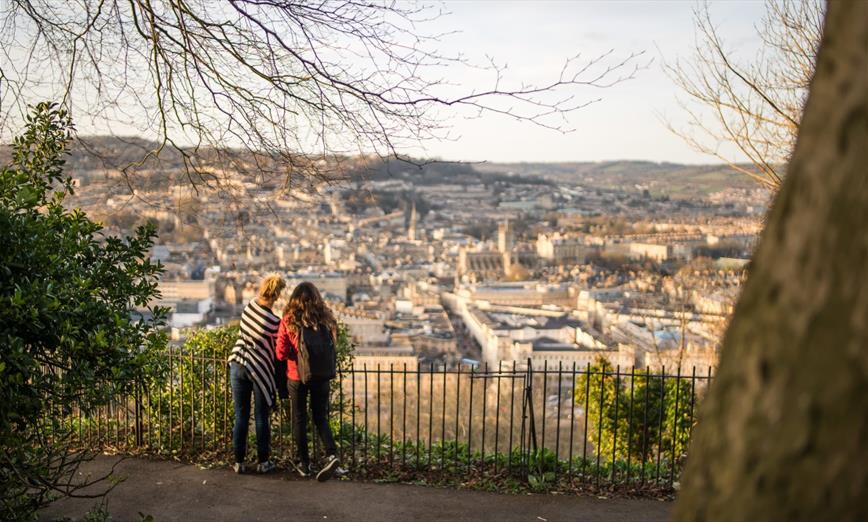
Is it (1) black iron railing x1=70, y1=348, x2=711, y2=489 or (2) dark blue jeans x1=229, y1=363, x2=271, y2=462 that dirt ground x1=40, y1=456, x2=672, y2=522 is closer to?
(2) dark blue jeans x1=229, y1=363, x2=271, y2=462

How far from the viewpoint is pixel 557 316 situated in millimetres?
37531

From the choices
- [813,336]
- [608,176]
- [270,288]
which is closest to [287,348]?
[270,288]

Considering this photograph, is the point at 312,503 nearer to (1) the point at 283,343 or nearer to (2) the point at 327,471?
(2) the point at 327,471

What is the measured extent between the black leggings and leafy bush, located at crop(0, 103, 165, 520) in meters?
1.74

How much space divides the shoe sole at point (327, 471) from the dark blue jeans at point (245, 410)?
20.9 inches

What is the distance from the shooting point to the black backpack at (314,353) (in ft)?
19.9

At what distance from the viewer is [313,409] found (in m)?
6.38

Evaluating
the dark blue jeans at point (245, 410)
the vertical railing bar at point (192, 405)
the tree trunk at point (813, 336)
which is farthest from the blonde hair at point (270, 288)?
the tree trunk at point (813, 336)

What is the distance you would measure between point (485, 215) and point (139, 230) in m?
67.4

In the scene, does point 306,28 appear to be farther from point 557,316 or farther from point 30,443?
point 557,316

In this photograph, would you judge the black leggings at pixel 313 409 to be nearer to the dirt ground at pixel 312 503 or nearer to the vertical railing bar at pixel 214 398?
the dirt ground at pixel 312 503

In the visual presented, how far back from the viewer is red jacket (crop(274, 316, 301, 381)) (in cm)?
618

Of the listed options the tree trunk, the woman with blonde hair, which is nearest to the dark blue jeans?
the woman with blonde hair

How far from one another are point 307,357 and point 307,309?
1.23 feet
